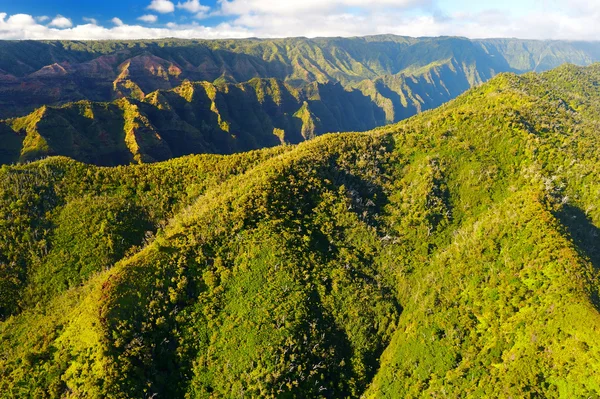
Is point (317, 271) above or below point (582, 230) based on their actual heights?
above

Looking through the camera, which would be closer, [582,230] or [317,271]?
[317,271]

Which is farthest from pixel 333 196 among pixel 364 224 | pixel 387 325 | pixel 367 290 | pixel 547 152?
pixel 547 152

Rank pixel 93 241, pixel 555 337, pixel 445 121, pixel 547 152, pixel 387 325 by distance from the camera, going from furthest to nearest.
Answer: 1. pixel 445 121
2. pixel 547 152
3. pixel 93 241
4. pixel 387 325
5. pixel 555 337

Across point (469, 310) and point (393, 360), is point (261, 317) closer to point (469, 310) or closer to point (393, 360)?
point (393, 360)

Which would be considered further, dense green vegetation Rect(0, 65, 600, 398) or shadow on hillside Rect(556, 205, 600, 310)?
shadow on hillside Rect(556, 205, 600, 310)
